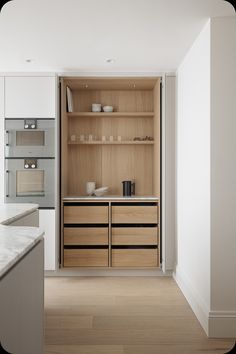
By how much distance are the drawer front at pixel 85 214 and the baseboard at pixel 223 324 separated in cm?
205

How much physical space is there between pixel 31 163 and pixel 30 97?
2.64ft

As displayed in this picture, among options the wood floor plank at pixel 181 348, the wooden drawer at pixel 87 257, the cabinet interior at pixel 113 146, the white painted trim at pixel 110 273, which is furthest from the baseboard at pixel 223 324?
the cabinet interior at pixel 113 146

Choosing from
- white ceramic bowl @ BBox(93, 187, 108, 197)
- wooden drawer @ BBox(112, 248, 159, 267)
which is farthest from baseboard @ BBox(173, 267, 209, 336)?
white ceramic bowl @ BBox(93, 187, 108, 197)

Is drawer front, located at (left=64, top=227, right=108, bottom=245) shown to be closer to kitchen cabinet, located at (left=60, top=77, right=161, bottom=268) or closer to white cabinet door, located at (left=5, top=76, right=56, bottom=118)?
kitchen cabinet, located at (left=60, top=77, right=161, bottom=268)

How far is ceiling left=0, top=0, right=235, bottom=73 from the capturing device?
2.91 metres

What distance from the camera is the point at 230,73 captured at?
3033 mm

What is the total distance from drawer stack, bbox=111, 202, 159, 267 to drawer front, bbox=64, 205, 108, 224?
129 mm

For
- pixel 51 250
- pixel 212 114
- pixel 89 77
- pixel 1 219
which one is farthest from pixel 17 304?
pixel 89 77

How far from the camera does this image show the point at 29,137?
4.76 metres

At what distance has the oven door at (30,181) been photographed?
4.71 m

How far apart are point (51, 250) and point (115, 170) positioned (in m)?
1.42

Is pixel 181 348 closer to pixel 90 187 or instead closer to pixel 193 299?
pixel 193 299

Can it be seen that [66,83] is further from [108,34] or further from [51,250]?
[51,250]

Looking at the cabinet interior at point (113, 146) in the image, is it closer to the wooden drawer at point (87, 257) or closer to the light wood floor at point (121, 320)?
the wooden drawer at point (87, 257)
